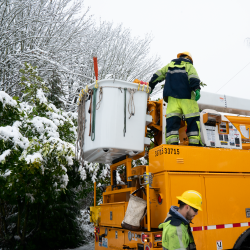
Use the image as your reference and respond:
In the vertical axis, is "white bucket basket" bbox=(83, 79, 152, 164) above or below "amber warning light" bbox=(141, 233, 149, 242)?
above

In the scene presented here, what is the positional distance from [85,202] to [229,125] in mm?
9406

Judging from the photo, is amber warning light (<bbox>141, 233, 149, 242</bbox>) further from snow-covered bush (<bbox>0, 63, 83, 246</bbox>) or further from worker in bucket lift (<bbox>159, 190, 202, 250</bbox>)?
snow-covered bush (<bbox>0, 63, 83, 246</bbox>)

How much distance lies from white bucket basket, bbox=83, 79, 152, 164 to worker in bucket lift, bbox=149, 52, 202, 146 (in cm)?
41

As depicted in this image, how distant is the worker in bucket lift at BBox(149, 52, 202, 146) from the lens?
4363mm

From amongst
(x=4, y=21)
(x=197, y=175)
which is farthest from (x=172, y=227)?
(x=4, y=21)

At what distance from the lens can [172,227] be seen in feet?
7.75

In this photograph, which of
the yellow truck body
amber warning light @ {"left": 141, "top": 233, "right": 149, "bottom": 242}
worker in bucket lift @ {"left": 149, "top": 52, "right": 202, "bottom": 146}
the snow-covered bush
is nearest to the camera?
amber warning light @ {"left": 141, "top": 233, "right": 149, "bottom": 242}

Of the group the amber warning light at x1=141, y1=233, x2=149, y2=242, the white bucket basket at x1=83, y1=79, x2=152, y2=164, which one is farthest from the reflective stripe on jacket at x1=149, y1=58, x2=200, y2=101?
the amber warning light at x1=141, y1=233, x2=149, y2=242

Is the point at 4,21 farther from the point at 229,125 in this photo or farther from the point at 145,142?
the point at 229,125

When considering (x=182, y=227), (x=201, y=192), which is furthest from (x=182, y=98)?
(x=182, y=227)

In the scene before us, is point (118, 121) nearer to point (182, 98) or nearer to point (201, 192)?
point (182, 98)

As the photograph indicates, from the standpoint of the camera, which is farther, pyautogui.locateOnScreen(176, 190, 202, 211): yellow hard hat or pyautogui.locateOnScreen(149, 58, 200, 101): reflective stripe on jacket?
pyautogui.locateOnScreen(149, 58, 200, 101): reflective stripe on jacket

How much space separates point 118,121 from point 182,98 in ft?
3.72

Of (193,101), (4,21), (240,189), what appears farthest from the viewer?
(4,21)
